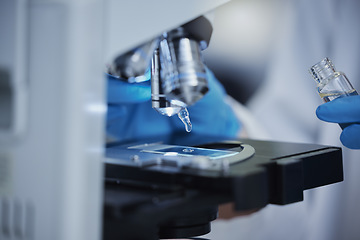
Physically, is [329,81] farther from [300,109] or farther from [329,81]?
[300,109]

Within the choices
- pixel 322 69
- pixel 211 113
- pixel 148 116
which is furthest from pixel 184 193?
pixel 211 113

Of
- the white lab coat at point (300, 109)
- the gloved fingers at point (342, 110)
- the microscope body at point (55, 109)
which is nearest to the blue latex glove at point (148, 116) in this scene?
the white lab coat at point (300, 109)

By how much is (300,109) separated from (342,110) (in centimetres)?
101

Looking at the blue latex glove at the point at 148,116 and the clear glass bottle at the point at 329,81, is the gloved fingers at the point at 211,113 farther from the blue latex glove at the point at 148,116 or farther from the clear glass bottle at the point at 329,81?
the clear glass bottle at the point at 329,81

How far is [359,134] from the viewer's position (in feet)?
3.10

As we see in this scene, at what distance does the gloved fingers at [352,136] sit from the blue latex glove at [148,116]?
407 millimetres

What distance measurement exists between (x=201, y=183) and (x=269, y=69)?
144cm

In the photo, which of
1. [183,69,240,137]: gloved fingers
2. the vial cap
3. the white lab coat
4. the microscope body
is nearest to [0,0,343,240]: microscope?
the microscope body

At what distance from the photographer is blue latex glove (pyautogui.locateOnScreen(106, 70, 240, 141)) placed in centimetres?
109

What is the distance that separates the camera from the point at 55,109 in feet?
1.40

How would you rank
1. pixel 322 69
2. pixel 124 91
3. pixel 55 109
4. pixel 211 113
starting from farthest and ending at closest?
pixel 211 113 < pixel 124 91 < pixel 322 69 < pixel 55 109

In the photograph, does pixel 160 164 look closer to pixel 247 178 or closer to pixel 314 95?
pixel 247 178

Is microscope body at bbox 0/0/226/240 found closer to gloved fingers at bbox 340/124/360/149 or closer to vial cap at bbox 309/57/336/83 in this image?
vial cap at bbox 309/57/336/83

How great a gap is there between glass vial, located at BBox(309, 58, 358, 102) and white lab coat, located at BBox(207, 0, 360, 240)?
3.07 feet
